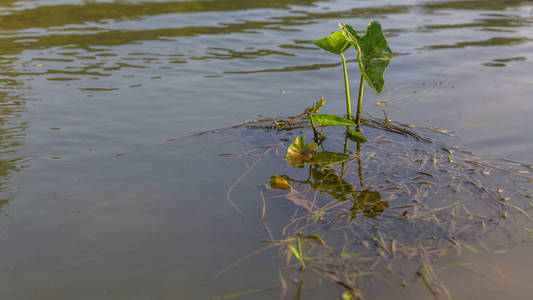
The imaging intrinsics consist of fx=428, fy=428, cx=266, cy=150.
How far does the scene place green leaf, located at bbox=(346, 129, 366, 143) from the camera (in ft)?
8.49

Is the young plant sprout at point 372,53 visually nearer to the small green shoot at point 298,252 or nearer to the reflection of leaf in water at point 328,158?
the reflection of leaf in water at point 328,158

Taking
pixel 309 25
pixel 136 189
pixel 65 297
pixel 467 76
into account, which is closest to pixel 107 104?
pixel 136 189

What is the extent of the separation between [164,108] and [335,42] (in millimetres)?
1410

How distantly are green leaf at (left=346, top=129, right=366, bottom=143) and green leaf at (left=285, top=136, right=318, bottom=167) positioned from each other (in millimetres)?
380

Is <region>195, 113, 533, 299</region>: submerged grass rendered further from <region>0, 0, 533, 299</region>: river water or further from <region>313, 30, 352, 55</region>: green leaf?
<region>313, 30, 352, 55</region>: green leaf

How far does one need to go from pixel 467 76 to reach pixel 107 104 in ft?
10.3

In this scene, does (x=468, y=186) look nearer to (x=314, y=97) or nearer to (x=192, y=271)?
(x=192, y=271)

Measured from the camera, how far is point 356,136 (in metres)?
2.62

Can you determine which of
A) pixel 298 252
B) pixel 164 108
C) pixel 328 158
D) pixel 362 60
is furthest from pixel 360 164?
pixel 164 108

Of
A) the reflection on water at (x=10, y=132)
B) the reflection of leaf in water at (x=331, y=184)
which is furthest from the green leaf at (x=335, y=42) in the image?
the reflection on water at (x=10, y=132)

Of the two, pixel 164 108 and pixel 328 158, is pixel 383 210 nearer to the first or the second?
pixel 328 158

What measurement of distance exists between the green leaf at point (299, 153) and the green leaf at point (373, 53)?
1.53 feet

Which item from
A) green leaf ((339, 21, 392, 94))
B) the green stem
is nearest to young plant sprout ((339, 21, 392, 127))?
green leaf ((339, 21, 392, 94))

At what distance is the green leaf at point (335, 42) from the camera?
92.5 inches
